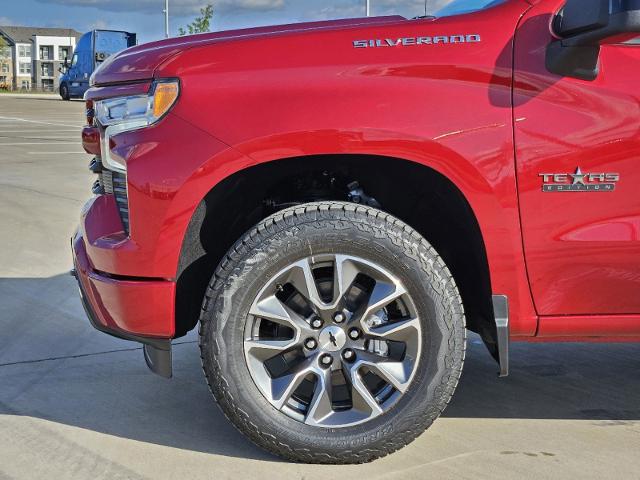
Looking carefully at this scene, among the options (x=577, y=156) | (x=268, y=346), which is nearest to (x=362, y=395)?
(x=268, y=346)

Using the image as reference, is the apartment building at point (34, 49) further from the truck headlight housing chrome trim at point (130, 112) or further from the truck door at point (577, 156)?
the truck door at point (577, 156)

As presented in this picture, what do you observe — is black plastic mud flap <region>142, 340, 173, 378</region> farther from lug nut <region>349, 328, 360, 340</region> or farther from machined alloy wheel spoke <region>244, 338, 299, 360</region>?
lug nut <region>349, 328, 360, 340</region>

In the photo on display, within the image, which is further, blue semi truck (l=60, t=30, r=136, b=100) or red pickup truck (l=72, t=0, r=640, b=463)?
blue semi truck (l=60, t=30, r=136, b=100)

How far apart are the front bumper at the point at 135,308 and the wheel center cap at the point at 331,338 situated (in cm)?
52

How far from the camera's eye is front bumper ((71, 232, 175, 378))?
10.2 feet

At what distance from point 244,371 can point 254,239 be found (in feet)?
1.49

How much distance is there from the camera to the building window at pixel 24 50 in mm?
127750

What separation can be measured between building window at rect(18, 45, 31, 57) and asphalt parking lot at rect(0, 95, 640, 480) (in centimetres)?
13141

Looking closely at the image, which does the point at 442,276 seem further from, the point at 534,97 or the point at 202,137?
the point at 202,137

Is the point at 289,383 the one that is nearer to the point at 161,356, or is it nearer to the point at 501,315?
the point at 161,356

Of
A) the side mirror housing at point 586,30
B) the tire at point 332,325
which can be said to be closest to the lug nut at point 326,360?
the tire at point 332,325

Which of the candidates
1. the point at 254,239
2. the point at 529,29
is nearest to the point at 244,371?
the point at 254,239

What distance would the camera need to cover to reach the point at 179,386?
403 centimetres

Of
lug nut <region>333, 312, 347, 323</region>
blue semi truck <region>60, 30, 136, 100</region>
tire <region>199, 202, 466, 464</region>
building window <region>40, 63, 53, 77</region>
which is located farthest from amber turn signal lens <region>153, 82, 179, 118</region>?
building window <region>40, 63, 53, 77</region>
